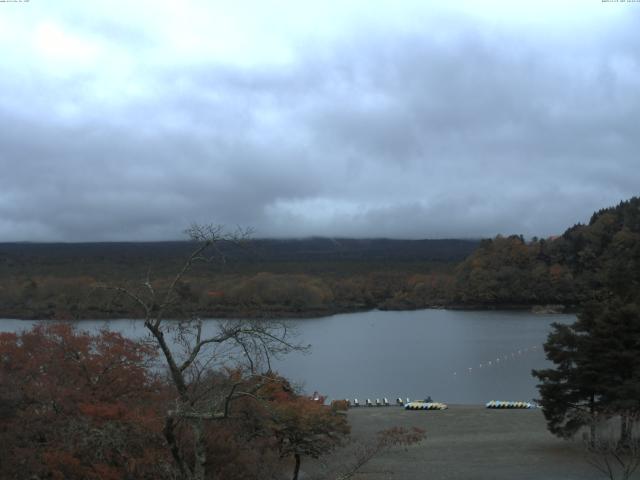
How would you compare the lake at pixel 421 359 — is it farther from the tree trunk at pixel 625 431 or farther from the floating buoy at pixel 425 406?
the tree trunk at pixel 625 431

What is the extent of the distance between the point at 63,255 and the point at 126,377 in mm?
130746

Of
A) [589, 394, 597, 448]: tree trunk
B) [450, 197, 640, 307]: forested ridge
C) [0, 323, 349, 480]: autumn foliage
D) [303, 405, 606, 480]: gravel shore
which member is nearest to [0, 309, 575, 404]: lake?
[0, 323, 349, 480]: autumn foliage

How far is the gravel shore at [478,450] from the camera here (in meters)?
19.0

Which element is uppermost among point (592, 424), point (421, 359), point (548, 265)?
point (548, 265)

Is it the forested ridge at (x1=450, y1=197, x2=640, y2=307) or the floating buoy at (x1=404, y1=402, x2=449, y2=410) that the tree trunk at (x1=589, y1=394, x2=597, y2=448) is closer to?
the floating buoy at (x1=404, y1=402, x2=449, y2=410)

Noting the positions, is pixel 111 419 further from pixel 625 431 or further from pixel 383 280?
pixel 383 280

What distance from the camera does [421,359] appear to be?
52969 mm

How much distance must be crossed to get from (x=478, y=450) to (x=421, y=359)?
30.9 metres

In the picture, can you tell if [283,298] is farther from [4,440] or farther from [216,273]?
[4,440]

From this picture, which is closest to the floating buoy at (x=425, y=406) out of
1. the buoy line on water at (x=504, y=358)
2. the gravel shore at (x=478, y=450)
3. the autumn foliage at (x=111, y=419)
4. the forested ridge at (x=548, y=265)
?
the gravel shore at (x=478, y=450)

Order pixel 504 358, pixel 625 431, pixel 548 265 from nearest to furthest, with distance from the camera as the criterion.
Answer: pixel 625 431 → pixel 504 358 → pixel 548 265

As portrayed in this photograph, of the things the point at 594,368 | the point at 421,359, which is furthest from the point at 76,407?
the point at 421,359

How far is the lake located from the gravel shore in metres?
5.68

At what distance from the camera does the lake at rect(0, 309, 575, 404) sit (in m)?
40.0
